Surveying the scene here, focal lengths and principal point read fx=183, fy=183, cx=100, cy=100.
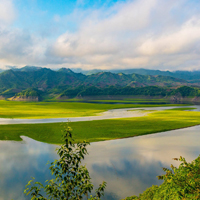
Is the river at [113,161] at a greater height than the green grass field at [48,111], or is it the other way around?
the green grass field at [48,111]

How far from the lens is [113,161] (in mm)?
30297

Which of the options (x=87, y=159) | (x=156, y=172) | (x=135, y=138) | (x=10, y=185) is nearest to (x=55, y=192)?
(x=10, y=185)

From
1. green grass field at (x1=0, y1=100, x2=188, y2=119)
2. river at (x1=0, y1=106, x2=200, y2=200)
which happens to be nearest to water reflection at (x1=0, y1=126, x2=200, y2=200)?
river at (x1=0, y1=106, x2=200, y2=200)

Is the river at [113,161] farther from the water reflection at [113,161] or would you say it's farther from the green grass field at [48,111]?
the green grass field at [48,111]

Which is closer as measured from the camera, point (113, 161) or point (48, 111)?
point (113, 161)

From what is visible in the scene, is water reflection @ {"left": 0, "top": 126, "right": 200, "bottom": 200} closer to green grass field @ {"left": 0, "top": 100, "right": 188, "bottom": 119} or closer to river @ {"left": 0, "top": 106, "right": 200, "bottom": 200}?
river @ {"left": 0, "top": 106, "right": 200, "bottom": 200}

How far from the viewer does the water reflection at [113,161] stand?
22.5 metres

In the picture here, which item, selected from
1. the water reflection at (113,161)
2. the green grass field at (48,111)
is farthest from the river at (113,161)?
the green grass field at (48,111)

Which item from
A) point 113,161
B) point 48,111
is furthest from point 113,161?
point 48,111

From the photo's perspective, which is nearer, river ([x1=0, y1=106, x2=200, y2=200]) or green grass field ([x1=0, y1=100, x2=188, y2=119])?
river ([x1=0, y1=106, x2=200, y2=200])

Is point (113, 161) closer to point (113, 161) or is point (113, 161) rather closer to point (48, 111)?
point (113, 161)

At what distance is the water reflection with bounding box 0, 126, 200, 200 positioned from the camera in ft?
73.8

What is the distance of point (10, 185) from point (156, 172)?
63.6 feet

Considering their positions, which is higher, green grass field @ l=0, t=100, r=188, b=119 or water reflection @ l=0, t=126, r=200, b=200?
green grass field @ l=0, t=100, r=188, b=119
